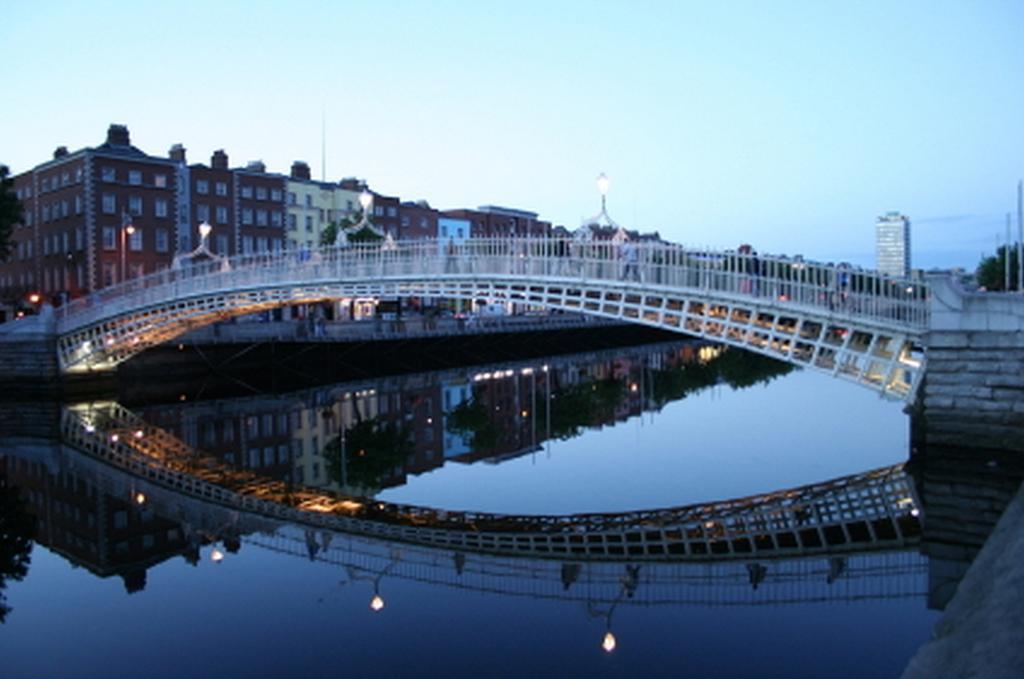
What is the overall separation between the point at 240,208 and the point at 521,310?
901 inches

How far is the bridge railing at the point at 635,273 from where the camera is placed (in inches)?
581

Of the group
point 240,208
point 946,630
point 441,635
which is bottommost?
point 441,635

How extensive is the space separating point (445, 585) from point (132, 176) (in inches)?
1551

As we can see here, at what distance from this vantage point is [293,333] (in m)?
34.6

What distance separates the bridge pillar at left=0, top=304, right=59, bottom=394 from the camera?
2667 centimetres

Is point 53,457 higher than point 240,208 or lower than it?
lower

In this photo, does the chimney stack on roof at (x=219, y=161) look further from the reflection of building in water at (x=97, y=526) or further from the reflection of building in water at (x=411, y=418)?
the reflection of building in water at (x=97, y=526)

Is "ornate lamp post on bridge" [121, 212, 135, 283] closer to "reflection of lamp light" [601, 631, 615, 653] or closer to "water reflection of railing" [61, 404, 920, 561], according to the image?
"water reflection of railing" [61, 404, 920, 561]

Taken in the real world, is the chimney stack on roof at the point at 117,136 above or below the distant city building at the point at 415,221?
above

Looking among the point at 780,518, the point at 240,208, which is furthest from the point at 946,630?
the point at 240,208

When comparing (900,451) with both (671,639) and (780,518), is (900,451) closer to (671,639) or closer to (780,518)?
(780,518)

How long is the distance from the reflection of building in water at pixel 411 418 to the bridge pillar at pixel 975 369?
793cm

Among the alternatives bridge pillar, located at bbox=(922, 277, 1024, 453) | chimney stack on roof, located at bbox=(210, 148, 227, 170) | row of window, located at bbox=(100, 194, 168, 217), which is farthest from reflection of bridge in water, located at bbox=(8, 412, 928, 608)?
chimney stack on roof, located at bbox=(210, 148, 227, 170)

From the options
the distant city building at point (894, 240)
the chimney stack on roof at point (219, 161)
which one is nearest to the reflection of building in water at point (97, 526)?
the chimney stack on roof at point (219, 161)
